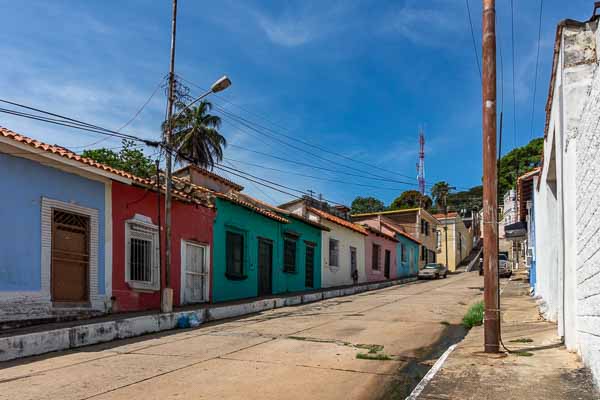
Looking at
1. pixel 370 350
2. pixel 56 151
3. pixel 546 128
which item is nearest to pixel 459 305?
pixel 546 128

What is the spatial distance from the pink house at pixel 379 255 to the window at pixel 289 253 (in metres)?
10.3

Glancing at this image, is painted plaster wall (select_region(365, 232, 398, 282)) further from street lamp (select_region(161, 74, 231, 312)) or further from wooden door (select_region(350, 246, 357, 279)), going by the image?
street lamp (select_region(161, 74, 231, 312))

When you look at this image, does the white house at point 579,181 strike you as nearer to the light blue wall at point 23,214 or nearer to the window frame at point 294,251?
the light blue wall at point 23,214

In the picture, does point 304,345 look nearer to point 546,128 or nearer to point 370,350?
point 370,350

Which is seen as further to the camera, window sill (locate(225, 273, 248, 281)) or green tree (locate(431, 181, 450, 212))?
green tree (locate(431, 181, 450, 212))

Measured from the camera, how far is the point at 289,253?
23219 millimetres

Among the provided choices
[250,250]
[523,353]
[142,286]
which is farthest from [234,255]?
[523,353]

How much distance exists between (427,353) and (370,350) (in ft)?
3.14

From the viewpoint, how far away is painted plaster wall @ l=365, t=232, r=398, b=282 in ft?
109

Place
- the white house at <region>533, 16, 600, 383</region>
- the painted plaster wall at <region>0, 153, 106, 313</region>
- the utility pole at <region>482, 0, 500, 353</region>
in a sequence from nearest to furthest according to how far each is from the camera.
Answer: the white house at <region>533, 16, 600, 383</region>
the utility pole at <region>482, 0, 500, 353</region>
the painted plaster wall at <region>0, 153, 106, 313</region>

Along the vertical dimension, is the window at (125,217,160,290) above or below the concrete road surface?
above

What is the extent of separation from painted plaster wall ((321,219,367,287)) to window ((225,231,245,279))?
8.36 m

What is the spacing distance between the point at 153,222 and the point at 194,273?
2557mm

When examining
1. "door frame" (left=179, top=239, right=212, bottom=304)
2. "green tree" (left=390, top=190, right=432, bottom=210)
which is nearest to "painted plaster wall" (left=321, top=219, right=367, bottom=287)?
"door frame" (left=179, top=239, right=212, bottom=304)
